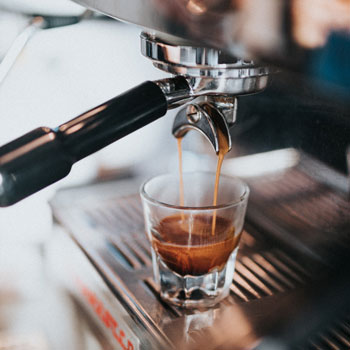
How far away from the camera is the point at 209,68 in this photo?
40 centimetres

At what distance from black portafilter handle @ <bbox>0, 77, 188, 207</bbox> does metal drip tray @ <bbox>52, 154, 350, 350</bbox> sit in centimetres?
21

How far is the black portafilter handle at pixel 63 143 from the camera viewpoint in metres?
0.34

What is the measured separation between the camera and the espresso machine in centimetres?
27

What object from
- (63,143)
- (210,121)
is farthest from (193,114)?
(63,143)

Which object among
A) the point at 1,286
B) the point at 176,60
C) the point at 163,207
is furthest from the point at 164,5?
the point at 1,286

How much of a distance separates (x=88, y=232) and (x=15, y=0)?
38cm

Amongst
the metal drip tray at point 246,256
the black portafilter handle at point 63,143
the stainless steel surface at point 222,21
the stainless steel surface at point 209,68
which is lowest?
the metal drip tray at point 246,256

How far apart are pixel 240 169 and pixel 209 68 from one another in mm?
326

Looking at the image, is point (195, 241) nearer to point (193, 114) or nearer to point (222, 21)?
point (193, 114)

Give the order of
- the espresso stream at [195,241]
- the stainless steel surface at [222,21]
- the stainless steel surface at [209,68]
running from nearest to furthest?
the stainless steel surface at [222,21] → the stainless steel surface at [209,68] → the espresso stream at [195,241]

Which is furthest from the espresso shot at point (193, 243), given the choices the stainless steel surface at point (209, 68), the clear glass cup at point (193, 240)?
the stainless steel surface at point (209, 68)

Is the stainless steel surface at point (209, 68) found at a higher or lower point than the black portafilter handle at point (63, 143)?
higher

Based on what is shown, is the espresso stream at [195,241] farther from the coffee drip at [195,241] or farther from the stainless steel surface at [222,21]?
the stainless steel surface at [222,21]

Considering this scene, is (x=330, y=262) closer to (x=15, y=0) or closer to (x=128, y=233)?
(x=128, y=233)
